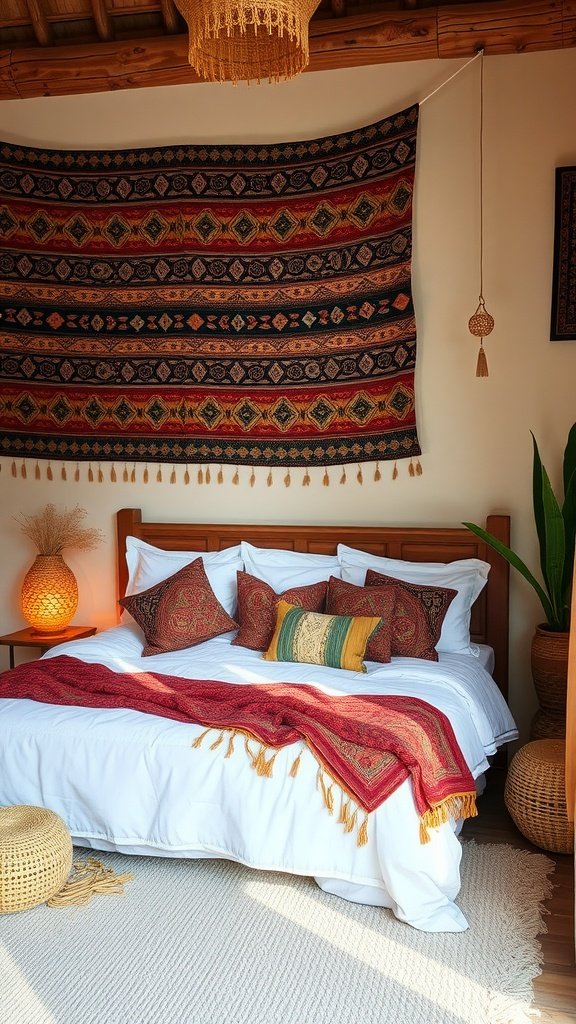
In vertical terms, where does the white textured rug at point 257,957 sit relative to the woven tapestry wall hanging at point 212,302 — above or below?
below

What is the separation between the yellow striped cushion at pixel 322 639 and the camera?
3.80 meters

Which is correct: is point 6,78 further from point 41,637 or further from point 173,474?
point 41,637

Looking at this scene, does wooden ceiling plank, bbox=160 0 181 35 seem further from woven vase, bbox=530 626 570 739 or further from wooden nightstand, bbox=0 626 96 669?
woven vase, bbox=530 626 570 739

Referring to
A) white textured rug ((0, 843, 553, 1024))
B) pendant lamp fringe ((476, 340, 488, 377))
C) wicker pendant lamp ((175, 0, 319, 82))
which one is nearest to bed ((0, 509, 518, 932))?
white textured rug ((0, 843, 553, 1024))

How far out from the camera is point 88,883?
3.10 meters

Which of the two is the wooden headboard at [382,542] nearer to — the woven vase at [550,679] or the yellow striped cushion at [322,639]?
the woven vase at [550,679]

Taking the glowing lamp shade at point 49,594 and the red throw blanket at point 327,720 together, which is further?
the glowing lamp shade at point 49,594

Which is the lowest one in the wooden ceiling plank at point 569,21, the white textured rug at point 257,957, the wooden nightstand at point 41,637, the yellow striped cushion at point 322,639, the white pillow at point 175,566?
the white textured rug at point 257,957

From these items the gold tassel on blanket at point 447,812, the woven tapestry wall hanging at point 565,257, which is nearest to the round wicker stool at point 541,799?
the gold tassel on blanket at point 447,812

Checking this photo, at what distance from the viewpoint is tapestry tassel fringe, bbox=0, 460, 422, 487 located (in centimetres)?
459

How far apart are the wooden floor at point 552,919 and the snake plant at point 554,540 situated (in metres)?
0.82

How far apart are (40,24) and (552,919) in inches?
182

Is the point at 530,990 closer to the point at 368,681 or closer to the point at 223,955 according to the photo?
the point at 223,955

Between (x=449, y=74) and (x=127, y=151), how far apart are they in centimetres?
167
